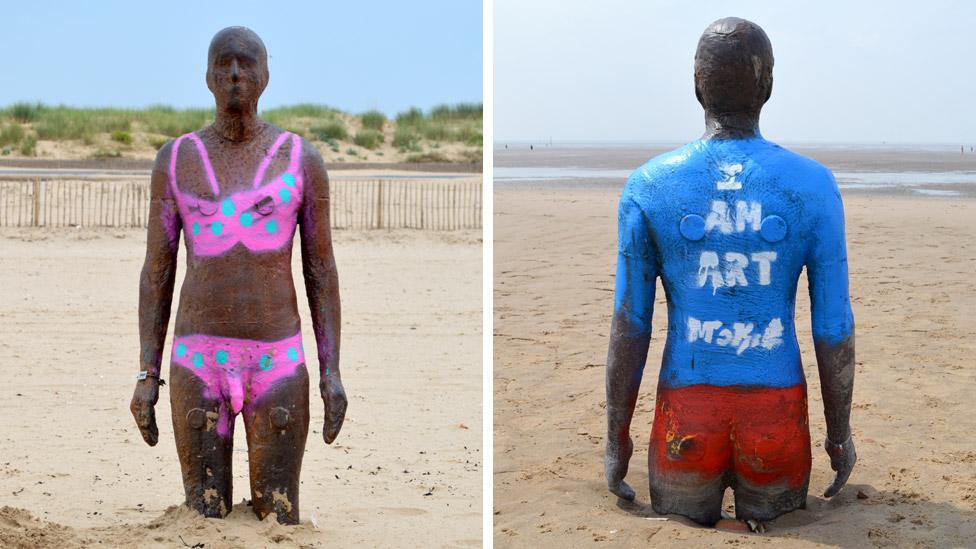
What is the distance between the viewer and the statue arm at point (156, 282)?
561 cm

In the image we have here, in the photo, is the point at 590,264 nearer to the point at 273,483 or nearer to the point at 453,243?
the point at 453,243

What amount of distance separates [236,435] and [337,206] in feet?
48.3

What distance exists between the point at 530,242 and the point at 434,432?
26.3 feet

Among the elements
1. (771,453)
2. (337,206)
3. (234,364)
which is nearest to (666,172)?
(771,453)

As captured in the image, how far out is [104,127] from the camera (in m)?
39.3

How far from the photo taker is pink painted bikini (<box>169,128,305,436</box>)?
550cm

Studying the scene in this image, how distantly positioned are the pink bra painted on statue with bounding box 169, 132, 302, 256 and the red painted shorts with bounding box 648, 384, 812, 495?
1937mm

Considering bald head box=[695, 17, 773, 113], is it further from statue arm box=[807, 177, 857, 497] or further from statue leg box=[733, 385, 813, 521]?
statue leg box=[733, 385, 813, 521]

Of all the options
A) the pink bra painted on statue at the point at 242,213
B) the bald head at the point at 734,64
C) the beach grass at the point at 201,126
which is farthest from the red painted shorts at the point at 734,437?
the beach grass at the point at 201,126

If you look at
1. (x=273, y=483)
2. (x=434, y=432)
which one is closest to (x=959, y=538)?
(x=273, y=483)

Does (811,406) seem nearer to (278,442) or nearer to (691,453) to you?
(691,453)

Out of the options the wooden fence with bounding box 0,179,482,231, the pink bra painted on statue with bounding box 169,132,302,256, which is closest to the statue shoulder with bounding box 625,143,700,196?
the pink bra painted on statue with bounding box 169,132,302,256

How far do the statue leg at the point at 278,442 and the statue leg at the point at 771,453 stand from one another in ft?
6.59

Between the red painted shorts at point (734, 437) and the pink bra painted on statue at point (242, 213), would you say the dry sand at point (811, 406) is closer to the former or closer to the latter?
A: the red painted shorts at point (734, 437)
